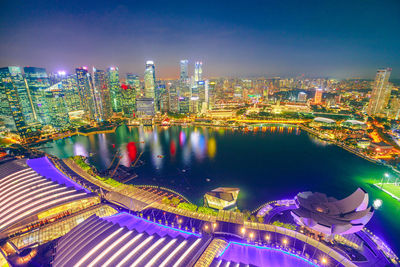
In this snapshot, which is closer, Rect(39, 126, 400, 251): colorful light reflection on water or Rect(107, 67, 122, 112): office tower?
Rect(39, 126, 400, 251): colorful light reflection on water

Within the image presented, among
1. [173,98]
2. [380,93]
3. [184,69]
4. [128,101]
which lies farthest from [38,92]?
[380,93]

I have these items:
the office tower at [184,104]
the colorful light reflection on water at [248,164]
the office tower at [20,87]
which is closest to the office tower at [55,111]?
the office tower at [20,87]

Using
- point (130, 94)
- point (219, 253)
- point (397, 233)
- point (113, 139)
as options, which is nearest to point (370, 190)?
point (397, 233)

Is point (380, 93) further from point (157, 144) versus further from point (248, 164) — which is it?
point (157, 144)

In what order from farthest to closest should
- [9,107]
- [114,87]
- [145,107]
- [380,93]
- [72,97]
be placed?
1. [114,87]
2. [72,97]
3. [145,107]
4. [380,93]
5. [9,107]

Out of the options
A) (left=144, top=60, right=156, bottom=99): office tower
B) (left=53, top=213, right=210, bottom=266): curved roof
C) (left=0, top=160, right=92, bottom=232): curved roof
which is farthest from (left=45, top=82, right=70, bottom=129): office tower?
(left=53, top=213, right=210, bottom=266): curved roof

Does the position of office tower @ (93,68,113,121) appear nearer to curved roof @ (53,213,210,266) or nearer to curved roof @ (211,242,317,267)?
curved roof @ (53,213,210,266)
